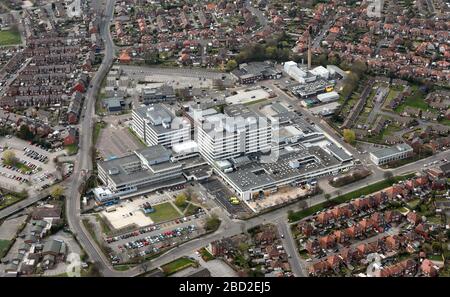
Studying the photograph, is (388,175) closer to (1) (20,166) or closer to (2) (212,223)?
(2) (212,223)

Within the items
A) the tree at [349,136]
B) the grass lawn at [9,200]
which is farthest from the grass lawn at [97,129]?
the tree at [349,136]

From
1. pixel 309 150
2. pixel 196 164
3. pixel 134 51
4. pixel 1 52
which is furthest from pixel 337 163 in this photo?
pixel 1 52

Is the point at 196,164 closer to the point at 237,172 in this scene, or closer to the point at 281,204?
the point at 237,172

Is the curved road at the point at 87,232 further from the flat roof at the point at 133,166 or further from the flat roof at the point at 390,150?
the flat roof at the point at 133,166

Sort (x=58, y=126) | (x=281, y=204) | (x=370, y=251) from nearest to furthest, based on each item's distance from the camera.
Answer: (x=370, y=251), (x=281, y=204), (x=58, y=126)

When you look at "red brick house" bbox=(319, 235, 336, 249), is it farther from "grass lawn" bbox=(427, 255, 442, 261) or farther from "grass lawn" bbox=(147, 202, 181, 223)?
"grass lawn" bbox=(147, 202, 181, 223)

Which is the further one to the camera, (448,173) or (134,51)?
(134,51)

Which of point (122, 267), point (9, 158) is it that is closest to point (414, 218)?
point (122, 267)
